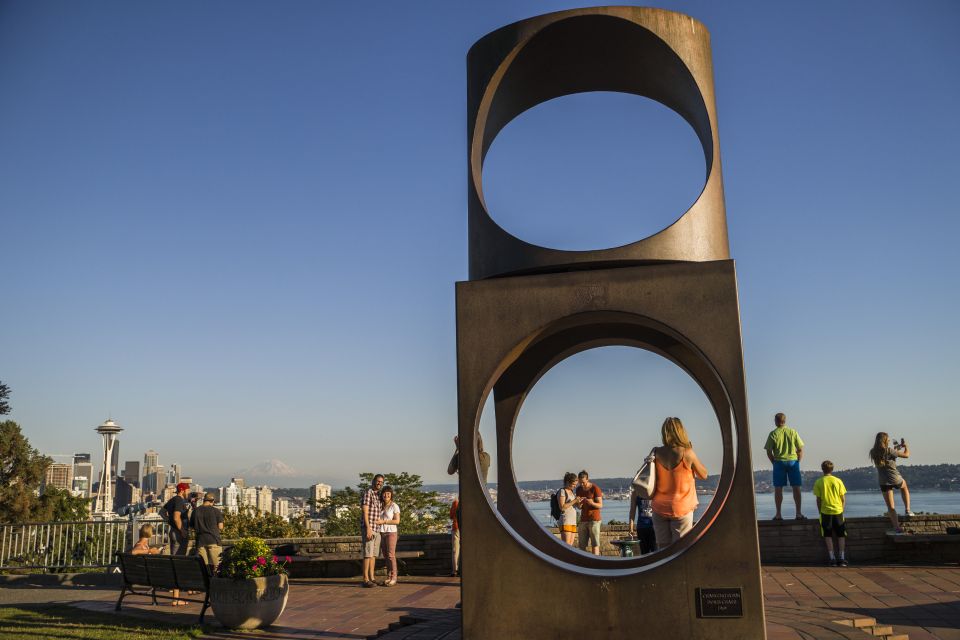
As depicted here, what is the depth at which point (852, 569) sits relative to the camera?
35.3ft

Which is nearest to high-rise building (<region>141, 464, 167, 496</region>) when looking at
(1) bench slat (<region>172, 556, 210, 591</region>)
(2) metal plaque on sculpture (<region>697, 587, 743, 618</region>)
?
(1) bench slat (<region>172, 556, 210, 591</region>)

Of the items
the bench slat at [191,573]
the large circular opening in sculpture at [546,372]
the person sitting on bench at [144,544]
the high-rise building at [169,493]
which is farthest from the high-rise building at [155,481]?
the large circular opening in sculpture at [546,372]

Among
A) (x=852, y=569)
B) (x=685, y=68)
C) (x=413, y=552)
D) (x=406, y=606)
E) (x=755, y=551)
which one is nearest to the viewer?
(x=755, y=551)

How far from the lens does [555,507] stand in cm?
1098

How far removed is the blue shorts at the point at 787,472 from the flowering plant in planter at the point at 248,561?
734cm

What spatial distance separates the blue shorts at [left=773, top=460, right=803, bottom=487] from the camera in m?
11.7

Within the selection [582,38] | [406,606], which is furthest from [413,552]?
[582,38]

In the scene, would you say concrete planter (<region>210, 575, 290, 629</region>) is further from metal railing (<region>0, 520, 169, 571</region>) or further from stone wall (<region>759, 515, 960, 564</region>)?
stone wall (<region>759, 515, 960, 564</region>)

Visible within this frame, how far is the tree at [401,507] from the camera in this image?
2752cm

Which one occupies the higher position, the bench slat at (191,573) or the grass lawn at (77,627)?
the bench slat at (191,573)

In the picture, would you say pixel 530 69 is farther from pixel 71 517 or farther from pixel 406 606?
pixel 71 517

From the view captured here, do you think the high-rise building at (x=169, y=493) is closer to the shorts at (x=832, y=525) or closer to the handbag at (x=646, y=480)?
the handbag at (x=646, y=480)

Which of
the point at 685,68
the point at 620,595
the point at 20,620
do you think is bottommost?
the point at 20,620

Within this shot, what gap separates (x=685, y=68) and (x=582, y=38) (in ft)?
3.18
